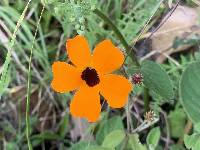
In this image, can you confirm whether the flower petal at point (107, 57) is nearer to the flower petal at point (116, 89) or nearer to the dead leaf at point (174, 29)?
the flower petal at point (116, 89)

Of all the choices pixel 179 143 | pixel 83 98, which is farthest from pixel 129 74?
pixel 179 143

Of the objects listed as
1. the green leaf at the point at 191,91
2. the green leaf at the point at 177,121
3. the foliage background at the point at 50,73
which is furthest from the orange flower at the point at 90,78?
the green leaf at the point at 177,121

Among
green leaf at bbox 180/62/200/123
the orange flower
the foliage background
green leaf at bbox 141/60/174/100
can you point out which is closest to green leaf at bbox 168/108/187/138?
the foliage background

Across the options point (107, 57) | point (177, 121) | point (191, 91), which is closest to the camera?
point (107, 57)

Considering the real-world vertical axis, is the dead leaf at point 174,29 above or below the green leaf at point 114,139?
above

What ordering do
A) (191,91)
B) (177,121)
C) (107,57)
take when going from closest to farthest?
(107,57)
(191,91)
(177,121)

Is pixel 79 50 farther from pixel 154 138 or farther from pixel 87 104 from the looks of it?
pixel 154 138

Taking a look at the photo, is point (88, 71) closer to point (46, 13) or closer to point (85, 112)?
point (85, 112)

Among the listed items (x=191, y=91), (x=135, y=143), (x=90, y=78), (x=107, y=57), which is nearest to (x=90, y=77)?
(x=90, y=78)
